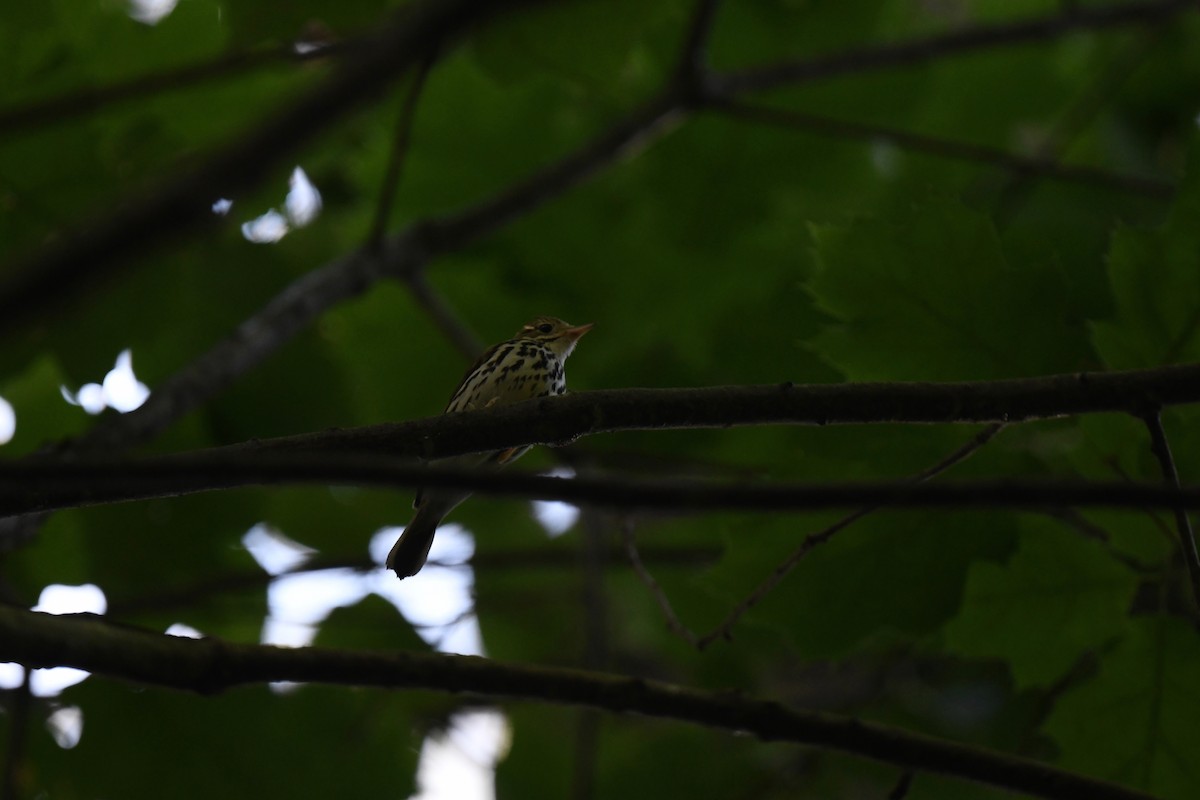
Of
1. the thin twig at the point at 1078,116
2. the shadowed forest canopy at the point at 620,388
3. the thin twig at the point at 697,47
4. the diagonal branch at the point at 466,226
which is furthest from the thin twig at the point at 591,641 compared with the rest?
the thin twig at the point at 1078,116

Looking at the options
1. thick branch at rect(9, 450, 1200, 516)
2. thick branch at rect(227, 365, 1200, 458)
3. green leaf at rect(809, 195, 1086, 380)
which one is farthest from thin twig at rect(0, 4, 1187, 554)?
thick branch at rect(9, 450, 1200, 516)

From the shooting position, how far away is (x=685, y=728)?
4.51 meters

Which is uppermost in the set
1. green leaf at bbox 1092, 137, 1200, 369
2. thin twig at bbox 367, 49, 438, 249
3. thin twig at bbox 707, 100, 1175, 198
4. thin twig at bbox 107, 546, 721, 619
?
thin twig at bbox 707, 100, 1175, 198

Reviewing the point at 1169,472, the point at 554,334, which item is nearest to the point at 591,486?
the point at 1169,472

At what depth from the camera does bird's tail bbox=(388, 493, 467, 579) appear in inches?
126

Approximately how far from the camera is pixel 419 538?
3.28m

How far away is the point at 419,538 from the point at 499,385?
1.81 ft

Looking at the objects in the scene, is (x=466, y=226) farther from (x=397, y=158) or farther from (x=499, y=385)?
(x=499, y=385)

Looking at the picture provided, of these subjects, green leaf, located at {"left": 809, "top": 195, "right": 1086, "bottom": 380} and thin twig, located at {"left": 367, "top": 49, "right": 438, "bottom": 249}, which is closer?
green leaf, located at {"left": 809, "top": 195, "right": 1086, "bottom": 380}

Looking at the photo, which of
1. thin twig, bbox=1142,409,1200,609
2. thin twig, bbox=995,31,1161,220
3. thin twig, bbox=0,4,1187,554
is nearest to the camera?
thin twig, bbox=1142,409,1200,609

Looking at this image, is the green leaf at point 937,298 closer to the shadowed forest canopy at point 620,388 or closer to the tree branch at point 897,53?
the shadowed forest canopy at point 620,388

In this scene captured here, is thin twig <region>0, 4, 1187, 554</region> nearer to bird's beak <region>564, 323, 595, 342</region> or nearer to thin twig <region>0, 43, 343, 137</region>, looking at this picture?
bird's beak <region>564, 323, 595, 342</region>

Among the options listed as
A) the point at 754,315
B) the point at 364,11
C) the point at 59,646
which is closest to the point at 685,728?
the point at 754,315

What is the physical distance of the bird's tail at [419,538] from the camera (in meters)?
3.20
